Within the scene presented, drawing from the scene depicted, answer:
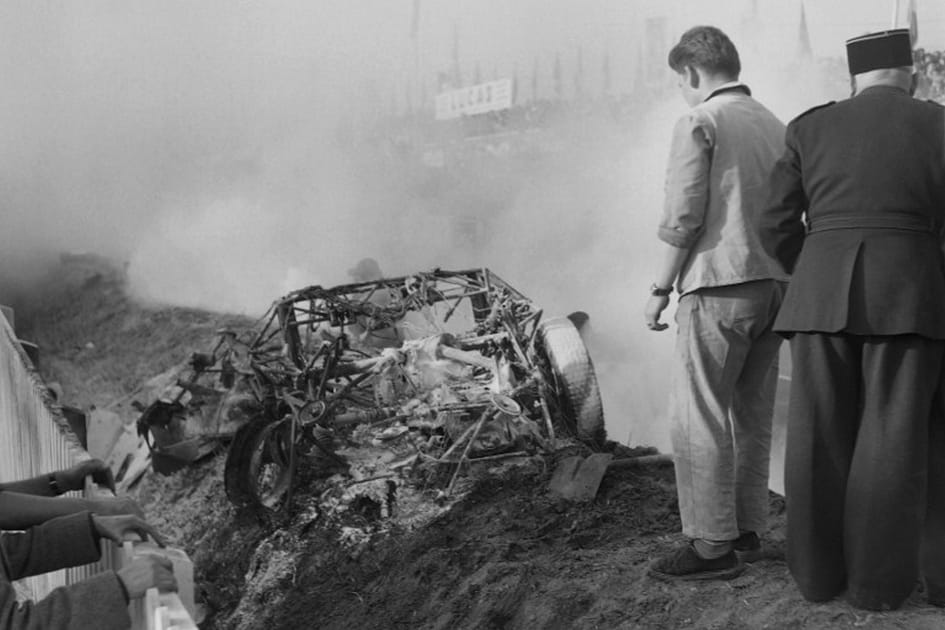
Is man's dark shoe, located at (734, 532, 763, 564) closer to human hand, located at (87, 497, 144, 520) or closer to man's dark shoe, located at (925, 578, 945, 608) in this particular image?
man's dark shoe, located at (925, 578, 945, 608)

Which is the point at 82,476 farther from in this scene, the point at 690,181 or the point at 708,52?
the point at 708,52

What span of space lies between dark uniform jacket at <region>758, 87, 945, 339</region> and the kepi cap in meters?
0.10

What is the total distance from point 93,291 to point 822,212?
1506cm

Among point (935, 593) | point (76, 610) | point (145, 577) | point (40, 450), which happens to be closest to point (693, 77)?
point (935, 593)

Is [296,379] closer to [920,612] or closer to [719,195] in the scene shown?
[719,195]

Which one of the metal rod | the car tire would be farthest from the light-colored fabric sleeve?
the car tire

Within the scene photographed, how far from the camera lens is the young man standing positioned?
4074 millimetres

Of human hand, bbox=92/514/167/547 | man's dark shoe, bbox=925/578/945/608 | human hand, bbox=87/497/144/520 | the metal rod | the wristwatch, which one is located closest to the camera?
human hand, bbox=92/514/167/547

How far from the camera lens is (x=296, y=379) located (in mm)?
7586

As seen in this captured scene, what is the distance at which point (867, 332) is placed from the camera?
11.5 ft

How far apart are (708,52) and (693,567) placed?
219 cm

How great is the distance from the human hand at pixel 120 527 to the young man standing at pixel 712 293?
84.2 inches

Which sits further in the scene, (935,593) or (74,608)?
(935,593)

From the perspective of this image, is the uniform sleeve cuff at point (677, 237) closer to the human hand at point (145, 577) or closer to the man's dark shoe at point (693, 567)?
the man's dark shoe at point (693, 567)
